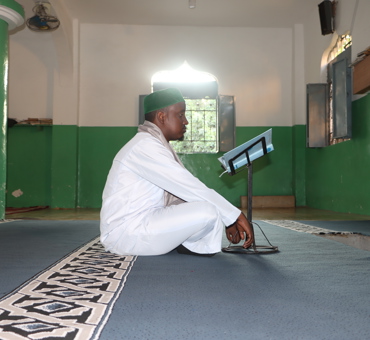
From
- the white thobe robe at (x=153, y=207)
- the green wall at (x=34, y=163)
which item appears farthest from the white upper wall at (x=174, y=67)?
the white thobe robe at (x=153, y=207)

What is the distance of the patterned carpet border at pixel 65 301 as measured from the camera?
134 centimetres

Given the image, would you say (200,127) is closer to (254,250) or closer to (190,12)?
(190,12)

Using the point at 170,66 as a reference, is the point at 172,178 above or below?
below

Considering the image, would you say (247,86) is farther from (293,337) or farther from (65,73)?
(293,337)

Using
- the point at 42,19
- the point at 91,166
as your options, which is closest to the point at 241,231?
the point at 42,19

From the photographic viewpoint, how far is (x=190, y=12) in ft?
27.9

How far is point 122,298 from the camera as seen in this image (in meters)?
1.76

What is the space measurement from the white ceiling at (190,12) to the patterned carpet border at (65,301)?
6.35 m

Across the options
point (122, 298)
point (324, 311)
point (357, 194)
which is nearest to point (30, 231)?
point (122, 298)

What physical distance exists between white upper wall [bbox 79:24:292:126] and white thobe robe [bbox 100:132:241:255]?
258 inches

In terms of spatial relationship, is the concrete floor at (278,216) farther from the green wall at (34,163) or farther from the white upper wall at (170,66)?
the white upper wall at (170,66)

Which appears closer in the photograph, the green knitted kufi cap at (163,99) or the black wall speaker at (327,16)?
the green knitted kufi cap at (163,99)

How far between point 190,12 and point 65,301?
7.55 meters

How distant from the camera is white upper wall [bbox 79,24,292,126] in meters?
9.17
